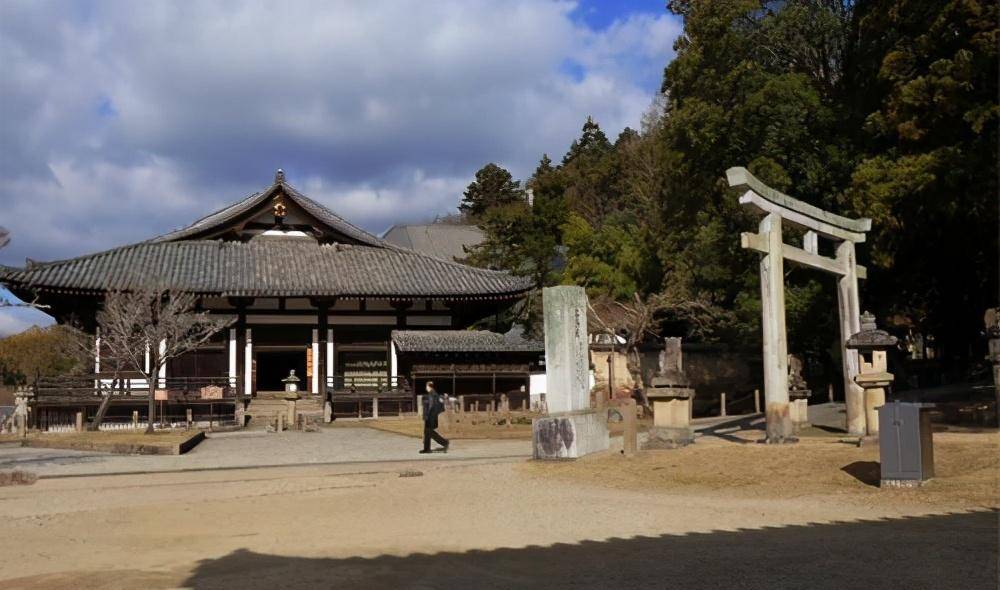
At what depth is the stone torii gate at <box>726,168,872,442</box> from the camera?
15500mm

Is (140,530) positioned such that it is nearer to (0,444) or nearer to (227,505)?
(227,505)

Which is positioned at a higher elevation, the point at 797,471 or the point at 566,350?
the point at 566,350

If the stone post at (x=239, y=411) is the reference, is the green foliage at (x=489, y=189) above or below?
above

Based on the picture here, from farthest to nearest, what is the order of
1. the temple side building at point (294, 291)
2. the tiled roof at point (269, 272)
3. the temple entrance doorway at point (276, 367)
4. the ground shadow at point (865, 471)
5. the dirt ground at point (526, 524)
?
the temple entrance doorway at point (276, 367), the temple side building at point (294, 291), the tiled roof at point (269, 272), the ground shadow at point (865, 471), the dirt ground at point (526, 524)

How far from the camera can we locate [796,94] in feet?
86.1

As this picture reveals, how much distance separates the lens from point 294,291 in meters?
32.7

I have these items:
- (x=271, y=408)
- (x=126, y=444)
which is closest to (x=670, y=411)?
(x=126, y=444)

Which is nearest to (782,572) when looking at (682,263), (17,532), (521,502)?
(521,502)

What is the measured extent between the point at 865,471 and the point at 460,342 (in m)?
21.5

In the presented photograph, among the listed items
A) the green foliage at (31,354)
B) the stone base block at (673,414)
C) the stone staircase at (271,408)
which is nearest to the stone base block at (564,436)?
the stone base block at (673,414)

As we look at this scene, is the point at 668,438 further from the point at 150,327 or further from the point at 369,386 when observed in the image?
the point at 369,386

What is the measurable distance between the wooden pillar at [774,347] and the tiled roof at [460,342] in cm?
1720

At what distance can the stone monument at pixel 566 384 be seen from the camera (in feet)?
46.7

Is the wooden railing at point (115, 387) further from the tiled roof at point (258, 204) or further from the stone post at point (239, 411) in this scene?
the tiled roof at point (258, 204)
